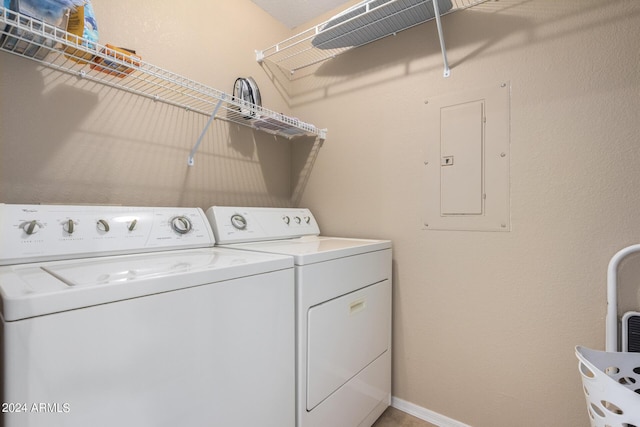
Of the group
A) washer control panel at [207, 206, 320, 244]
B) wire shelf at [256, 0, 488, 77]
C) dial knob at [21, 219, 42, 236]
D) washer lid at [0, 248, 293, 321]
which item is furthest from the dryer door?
wire shelf at [256, 0, 488, 77]

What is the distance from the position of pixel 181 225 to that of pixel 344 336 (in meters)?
0.82

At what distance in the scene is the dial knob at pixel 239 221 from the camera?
1481 millimetres

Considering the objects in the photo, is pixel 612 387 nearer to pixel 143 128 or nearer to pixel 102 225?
pixel 102 225

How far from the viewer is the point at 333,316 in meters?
1.21

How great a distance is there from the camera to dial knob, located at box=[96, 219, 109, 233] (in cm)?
105

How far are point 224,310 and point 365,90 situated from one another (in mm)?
1459

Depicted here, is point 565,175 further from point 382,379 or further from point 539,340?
point 382,379

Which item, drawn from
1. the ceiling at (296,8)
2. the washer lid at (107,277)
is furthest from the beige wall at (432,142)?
the washer lid at (107,277)

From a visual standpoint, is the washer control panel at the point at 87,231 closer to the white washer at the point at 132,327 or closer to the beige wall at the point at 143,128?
the white washer at the point at 132,327

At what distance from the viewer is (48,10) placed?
0.90 m

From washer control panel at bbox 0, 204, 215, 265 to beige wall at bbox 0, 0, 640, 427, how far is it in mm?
193

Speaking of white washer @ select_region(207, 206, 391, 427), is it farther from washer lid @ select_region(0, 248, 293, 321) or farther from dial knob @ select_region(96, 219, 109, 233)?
dial knob @ select_region(96, 219, 109, 233)

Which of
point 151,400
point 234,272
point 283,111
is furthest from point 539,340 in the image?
point 283,111

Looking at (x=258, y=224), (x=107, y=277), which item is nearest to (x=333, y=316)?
(x=258, y=224)
